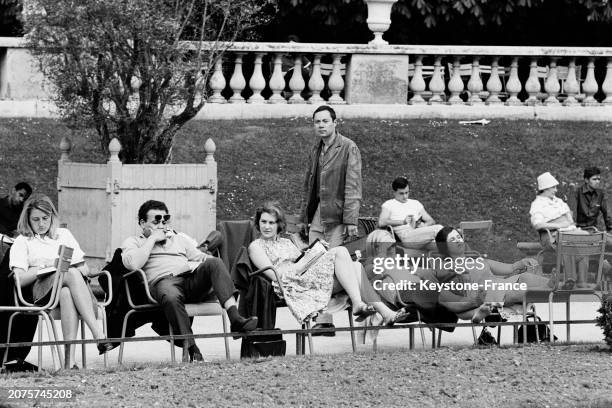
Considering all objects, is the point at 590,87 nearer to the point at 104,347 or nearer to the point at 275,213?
the point at 275,213

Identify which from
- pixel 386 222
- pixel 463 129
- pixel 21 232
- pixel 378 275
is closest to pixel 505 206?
pixel 463 129

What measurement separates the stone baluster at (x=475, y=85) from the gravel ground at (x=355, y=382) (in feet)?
34.7

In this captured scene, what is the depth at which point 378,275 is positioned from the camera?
11.1 m

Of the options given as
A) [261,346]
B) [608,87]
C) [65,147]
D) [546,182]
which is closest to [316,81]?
[608,87]

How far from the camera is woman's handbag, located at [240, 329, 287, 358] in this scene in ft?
34.7

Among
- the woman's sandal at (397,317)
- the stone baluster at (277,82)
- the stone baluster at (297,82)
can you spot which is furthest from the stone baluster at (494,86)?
the woman's sandal at (397,317)

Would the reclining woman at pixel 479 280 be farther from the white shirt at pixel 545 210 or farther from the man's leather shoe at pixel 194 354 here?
the white shirt at pixel 545 210

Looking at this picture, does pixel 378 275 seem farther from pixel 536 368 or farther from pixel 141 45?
pixel 141 45

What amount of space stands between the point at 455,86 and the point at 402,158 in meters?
2.19

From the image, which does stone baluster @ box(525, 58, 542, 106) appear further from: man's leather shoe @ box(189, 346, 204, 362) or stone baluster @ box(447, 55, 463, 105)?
man's leather shoe @ box(189, 346, 204, 362)

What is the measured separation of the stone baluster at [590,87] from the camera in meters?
21.0

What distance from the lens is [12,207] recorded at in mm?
14156

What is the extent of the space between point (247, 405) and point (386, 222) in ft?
19.0

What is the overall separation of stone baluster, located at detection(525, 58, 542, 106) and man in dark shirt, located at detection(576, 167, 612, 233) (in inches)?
209
